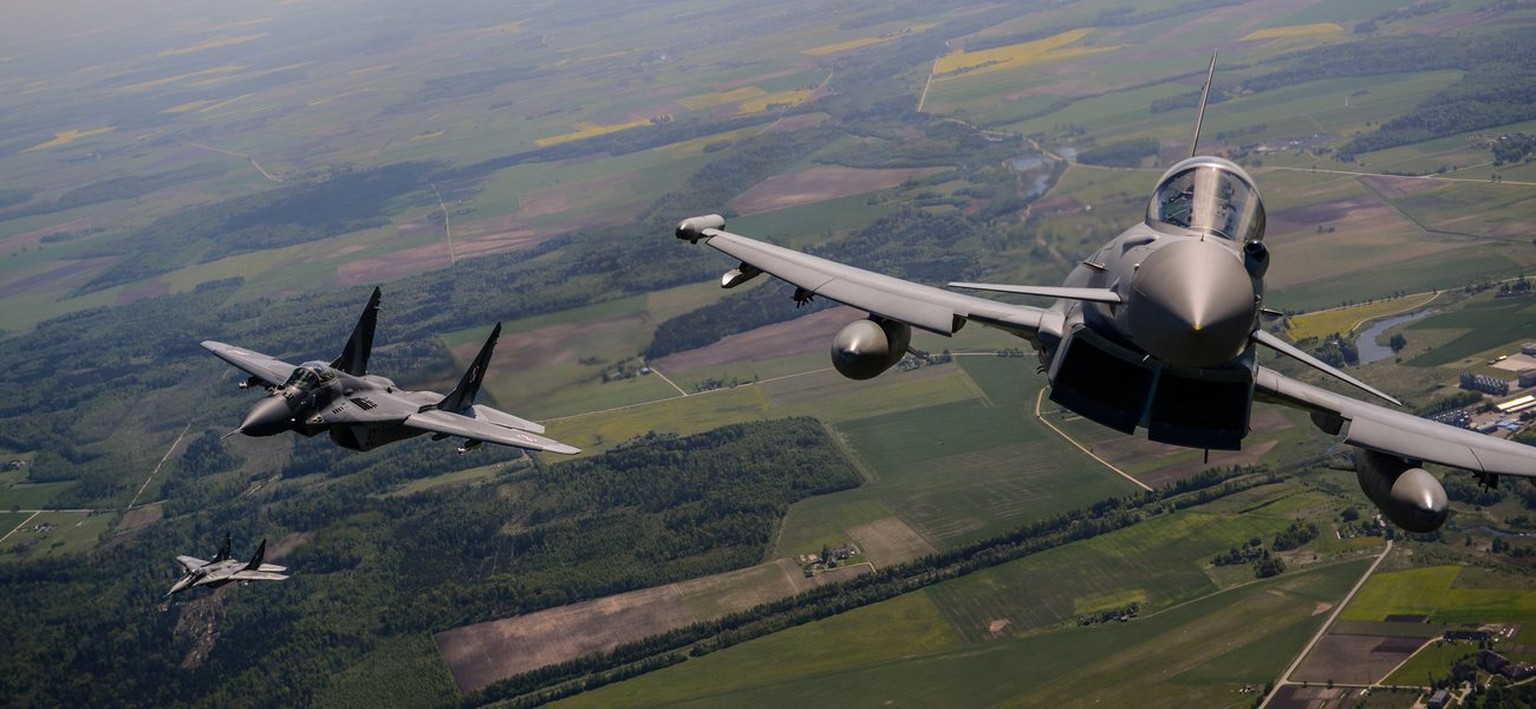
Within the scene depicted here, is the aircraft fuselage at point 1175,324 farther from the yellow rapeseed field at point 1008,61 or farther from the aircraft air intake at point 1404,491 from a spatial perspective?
the yellow rapeseed field at point 1008,61

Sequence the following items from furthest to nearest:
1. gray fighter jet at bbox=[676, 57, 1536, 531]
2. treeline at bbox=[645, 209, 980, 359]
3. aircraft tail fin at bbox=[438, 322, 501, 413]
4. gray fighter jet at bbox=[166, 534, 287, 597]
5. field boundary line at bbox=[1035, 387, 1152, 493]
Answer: treeline at bbox=[645, 209, 980, 359], field boundary line at bbox=[1035, 387, 1152, 493], gray fighter jet at bbox=[166, 534, 287, 597], aircraft tail fin at bbox=[438, 322, 501, 413], gray fighter jet at bbox=[676, 57, 1536, 531]

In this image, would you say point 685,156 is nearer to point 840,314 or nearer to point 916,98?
point 916,98

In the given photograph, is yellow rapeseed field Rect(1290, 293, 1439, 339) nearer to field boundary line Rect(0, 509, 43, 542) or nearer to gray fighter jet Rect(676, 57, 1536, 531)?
gray fighter jet Rect(676, 57, 1536, 531)

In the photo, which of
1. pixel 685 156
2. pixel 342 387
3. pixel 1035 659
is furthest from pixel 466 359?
pixel 685 156

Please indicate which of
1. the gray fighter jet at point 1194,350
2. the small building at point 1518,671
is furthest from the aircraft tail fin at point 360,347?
the small building at point 1518,671

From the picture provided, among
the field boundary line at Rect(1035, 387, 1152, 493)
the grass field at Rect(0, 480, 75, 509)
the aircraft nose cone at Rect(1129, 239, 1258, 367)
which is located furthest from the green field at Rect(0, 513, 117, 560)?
the aircraft nose cone at Rect(1129, 239, 1258, 367)

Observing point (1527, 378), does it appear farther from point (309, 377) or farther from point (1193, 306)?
point (309, 377)

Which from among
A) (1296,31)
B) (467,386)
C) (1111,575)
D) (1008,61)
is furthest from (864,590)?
(1296,31)
